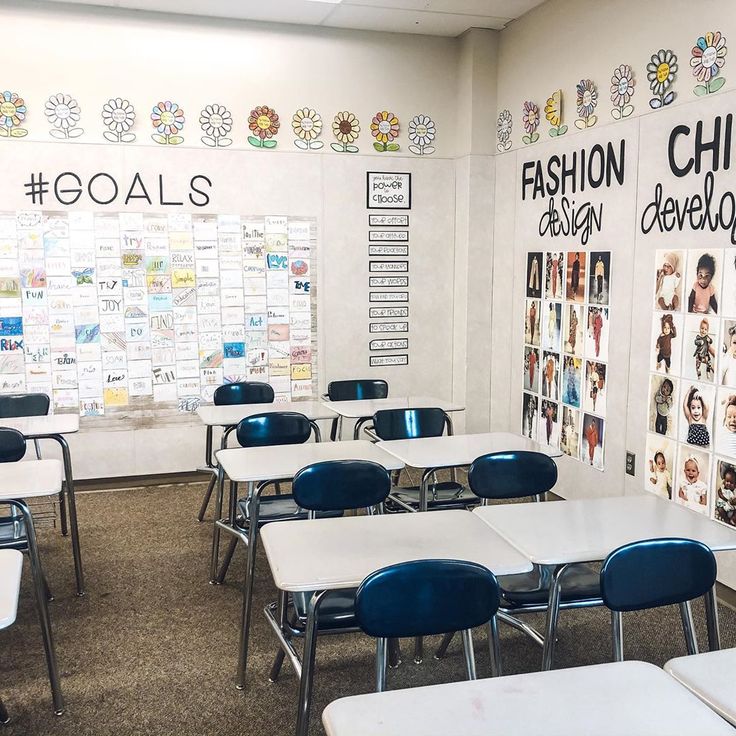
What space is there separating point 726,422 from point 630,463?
2.74 ft

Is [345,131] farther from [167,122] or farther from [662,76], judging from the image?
[662,76]

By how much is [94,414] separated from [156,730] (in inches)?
128

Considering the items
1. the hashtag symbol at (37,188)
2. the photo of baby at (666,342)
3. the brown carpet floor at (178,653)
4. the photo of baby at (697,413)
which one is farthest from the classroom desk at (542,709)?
the hashtag symbol at (37,188)

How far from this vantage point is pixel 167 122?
5.43m

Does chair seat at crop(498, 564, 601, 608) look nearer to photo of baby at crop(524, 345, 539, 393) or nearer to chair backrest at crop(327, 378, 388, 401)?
chair backrest at crop(327, 378, 388, 401)

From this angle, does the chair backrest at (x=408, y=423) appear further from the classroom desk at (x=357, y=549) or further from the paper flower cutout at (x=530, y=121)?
the paper flower cutout at (x=530, y=121)

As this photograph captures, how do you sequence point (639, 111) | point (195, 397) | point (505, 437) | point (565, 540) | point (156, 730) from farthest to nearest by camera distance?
point (195, 397) → point (639, 111) → point (505, 437) → point (156, 730) → point (565, 540)

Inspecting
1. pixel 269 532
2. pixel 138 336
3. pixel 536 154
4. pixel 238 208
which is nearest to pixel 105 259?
pixel 138 336

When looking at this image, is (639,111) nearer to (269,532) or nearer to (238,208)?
(238,208)

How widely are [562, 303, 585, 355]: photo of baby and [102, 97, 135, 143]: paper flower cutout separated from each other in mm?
3184

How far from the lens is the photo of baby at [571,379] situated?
500 cm

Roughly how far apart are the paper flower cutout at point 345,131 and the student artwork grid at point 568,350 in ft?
5.20

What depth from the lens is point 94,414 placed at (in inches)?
218

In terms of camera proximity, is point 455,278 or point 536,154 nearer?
point 536,154
